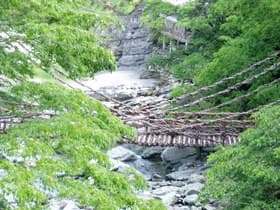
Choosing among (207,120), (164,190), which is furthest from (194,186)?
(207,120)

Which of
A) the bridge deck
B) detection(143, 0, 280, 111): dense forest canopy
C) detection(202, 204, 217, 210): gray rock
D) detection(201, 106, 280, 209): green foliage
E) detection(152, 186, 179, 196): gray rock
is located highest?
detection(143, 0, 280, 111): dense forest canopy

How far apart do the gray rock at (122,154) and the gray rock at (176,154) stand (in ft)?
1.75

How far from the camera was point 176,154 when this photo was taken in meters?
8.91

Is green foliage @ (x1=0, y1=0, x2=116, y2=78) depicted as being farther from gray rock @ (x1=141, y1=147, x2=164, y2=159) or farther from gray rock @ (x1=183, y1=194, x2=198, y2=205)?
gray rock @ (x1=141, y1=147, x2=164, y2=159)

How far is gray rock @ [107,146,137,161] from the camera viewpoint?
28.3 ft

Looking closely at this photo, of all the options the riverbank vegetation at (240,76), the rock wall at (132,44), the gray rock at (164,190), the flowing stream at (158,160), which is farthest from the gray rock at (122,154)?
the rock wall at (132,44)

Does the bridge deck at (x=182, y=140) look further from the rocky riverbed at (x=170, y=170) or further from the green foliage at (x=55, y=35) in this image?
the green foliage at (x=55, y=35)

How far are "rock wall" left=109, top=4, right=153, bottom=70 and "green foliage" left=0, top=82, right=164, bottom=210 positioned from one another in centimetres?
1627

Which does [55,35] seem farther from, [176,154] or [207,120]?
[176,154]

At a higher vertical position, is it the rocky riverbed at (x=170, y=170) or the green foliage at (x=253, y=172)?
the green foliage at (x=253, y=172)

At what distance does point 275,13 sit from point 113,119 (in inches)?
201

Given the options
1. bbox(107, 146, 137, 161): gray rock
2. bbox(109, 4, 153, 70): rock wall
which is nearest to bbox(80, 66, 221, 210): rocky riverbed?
bbox(107, 146, 137, 161): gray rock

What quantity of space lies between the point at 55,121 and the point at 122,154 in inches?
247

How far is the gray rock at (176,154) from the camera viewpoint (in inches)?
348
